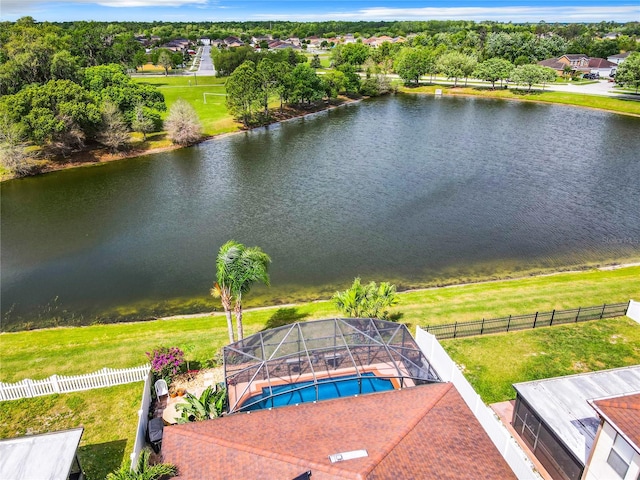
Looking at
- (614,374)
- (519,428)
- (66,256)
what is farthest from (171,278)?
(614,374)

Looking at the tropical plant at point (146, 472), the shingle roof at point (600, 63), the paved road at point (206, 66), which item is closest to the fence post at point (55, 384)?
the tropical plant at point (146, 472)

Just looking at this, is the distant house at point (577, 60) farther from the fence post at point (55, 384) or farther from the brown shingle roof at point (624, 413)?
the fence post at point (55, 384)

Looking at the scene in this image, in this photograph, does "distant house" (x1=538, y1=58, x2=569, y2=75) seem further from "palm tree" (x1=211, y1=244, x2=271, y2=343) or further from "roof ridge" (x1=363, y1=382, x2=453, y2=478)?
"roof ridge" (x1=363, y1=382, x2=453, y2=478)

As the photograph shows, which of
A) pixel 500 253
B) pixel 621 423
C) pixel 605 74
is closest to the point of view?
pixel 621 423

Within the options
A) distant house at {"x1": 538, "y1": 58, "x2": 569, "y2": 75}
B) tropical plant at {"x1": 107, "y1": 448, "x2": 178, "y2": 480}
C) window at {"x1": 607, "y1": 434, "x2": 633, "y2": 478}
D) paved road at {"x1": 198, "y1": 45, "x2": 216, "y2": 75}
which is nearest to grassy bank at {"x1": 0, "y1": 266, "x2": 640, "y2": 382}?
tropical plant at {"x1": 107, "y1": 448, "x2": 178, "y2": 480}

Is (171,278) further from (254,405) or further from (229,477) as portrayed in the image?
(229,477)

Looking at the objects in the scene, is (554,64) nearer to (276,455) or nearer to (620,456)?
(620,456)
